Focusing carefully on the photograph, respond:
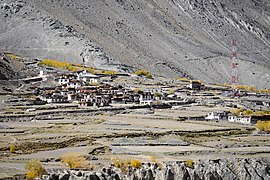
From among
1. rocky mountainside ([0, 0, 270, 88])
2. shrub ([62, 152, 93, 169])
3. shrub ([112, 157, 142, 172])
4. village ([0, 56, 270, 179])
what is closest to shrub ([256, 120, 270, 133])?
village ([0, 56, 270, 179])

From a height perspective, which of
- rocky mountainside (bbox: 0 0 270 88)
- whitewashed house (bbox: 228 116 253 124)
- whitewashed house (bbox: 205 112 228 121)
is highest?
rocky mountainside (bbox: 0 0 270 88)

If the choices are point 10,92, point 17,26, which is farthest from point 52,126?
point 17,26

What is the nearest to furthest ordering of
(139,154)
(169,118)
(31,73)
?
(139,154), (169,118), (31,73)

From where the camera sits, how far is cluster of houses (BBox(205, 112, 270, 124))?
41.5 metres

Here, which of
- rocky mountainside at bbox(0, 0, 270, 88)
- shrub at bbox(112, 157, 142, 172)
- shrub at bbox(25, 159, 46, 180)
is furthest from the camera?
rocky mountainside at bbox(0, 0, 270, 88)

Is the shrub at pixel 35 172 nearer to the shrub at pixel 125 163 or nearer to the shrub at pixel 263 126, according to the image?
the shrub at pixel 125 163

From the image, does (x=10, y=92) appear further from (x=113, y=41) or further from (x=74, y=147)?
(x=113, y=41)

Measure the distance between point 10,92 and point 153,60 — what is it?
3852 cm

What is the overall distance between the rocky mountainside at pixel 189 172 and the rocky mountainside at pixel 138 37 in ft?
181

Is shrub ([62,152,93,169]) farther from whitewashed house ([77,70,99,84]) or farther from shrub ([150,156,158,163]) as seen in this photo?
whitewashed house ([77,70,99,84])

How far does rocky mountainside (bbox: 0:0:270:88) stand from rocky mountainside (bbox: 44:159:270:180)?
181ft

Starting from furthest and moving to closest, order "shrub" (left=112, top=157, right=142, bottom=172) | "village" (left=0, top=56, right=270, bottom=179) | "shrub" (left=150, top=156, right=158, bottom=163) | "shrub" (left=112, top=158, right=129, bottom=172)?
"village" (left=0, top=56, right=270, bottom=179), "shrub" (left=150, top=156, right=158, bottom=163), "shrub" (left=112, top=157, right=142, bottom=172), "shrub" (left=112, top=158, right=129, bottom=172)

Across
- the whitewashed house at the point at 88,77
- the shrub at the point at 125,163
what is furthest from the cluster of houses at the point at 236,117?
the whitewashed house at the point at 88,77

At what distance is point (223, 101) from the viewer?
5538 centimetres
